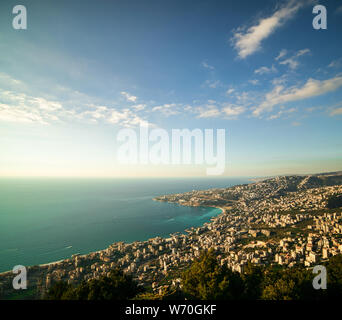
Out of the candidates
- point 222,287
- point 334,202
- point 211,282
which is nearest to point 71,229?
point 211,282

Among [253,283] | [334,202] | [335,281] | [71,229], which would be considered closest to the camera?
[335,281]

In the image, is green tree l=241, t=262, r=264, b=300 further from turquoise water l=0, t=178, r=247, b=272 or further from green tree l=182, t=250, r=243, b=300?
turquoise water l=0, t=178, r=247, b=272

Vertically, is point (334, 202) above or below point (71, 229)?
above

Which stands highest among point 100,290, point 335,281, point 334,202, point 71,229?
point 100,290

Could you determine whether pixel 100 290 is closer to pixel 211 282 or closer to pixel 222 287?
pixel 211 282

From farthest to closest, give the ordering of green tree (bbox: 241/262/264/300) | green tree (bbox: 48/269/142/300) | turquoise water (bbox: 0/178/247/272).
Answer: turquoise water (bbox: 0/178/247/272)
green tree (bbox: 241/262/264/300)
green tree (bbox: 48/269/142/300)

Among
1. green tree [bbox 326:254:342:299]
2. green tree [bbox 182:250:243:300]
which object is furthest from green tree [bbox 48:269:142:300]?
green tree [bbox 326:254:342:299]

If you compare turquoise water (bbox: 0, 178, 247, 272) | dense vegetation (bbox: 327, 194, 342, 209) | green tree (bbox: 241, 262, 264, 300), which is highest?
green tree (bbox: 241, 262, 264, 300)

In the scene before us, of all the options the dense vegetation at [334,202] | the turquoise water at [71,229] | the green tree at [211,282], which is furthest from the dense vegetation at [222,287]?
the dense vegetation at [334,202]
